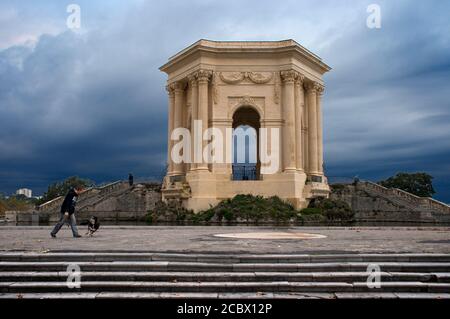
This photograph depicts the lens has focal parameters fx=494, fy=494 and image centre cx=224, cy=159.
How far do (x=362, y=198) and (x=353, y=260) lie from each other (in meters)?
38.7

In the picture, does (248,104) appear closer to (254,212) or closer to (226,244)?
(254,212)

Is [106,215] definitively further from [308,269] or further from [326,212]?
[308,269]

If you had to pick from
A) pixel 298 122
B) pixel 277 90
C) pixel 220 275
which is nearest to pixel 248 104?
pixel 277 90

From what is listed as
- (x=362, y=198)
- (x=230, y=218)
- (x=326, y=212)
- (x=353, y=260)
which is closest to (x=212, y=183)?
(x=230, y=218)

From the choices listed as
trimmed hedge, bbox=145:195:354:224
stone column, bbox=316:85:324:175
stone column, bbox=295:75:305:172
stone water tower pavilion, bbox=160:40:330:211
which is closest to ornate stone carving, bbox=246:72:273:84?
stone water tower pavilion, bbox=160:40:330:211

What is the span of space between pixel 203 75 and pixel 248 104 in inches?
170

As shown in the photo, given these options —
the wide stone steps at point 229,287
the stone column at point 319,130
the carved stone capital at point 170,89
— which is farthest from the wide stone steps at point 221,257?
the carved stone capital at point 170,89

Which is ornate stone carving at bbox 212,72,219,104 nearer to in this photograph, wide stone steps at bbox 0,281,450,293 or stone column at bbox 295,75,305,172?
stone column at bbox 295,75,305,172

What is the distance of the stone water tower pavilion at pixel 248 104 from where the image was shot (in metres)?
38.8

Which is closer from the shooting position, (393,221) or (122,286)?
(122,286)

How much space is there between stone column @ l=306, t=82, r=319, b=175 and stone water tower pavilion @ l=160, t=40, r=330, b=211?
196 cm

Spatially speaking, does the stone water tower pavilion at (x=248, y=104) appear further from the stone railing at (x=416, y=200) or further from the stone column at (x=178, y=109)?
the stone railing at (x=416, y=200)

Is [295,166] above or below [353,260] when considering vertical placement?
above

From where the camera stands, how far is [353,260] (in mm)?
10570
